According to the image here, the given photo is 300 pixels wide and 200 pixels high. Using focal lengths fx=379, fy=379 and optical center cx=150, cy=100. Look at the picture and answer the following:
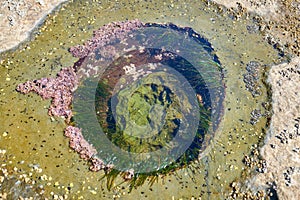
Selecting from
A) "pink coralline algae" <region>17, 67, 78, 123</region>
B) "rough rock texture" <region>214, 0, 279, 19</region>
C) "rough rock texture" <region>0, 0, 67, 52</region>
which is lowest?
"pink coralline algae" <region>17, 67, 78, 123</region>

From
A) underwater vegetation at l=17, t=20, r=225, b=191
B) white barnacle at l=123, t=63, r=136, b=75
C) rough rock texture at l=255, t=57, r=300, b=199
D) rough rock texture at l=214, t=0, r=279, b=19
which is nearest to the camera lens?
rough rock texture at l=255, t=57, r=300, b=199

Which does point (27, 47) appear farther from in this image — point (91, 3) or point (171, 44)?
point (171, 44)

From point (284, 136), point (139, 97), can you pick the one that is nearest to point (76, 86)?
point (139, 97)

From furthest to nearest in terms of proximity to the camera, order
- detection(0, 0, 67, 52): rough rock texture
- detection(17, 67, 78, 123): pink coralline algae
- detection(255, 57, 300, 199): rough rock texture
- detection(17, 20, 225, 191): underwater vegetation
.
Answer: detection(0, 0, 67, 52): rough rock texture → detection(17, 67, 78, 123): pink coralline algae → detection(17, 20, 225, 191): underwater vegetation → detection(255, 57, 300, 199): rough rock texture

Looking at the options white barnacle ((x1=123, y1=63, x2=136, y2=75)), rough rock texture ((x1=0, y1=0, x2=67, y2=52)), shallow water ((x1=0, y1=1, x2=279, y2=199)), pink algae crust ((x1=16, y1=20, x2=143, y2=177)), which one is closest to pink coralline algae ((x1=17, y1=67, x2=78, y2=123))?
pink algae crust ((x1=16, y1=20, x2=143, y2=177))

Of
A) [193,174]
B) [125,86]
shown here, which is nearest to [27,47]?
[125,86]

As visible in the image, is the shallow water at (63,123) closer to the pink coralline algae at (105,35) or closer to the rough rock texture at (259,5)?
the pink coralline algae at (105,35)

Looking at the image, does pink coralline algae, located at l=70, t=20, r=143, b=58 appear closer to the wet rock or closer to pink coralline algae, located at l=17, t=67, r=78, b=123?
pink coralline algae, located at l=17, t=67, r=78, b=123
